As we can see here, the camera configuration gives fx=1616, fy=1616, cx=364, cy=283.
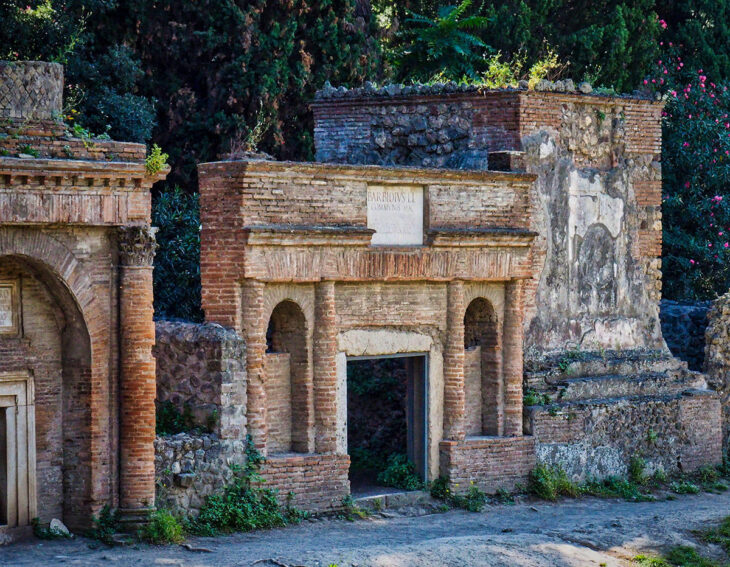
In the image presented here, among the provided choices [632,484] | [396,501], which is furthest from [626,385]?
[396,501]

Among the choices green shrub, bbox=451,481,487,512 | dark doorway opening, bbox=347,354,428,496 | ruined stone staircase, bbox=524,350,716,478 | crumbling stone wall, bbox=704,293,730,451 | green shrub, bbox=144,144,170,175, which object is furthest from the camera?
crumbling stone wall, bbox=704,293,730,451

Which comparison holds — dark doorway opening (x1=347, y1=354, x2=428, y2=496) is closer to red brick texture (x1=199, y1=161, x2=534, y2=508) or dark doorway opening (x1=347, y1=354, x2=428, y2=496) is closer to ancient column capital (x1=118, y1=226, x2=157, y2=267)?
red brick texture (x1=199, y1=161, x2=534, y2=508)

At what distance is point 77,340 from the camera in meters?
17.9

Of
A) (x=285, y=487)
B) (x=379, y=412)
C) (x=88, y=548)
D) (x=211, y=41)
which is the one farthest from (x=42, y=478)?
(x=211, y=41)

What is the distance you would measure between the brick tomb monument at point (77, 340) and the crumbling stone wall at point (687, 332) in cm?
1176

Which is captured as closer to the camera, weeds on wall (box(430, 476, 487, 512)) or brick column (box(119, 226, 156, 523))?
brick column (box(119, 226, 156, 523))

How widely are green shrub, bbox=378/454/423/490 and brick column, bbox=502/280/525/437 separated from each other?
1512mm

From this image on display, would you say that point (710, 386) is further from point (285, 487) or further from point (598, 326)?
point (285, 487)

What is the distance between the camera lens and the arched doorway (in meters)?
17.7

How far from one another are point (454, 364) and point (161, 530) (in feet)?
17.3

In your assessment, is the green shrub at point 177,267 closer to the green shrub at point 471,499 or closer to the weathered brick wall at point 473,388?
the weathered brick wall at point 473,388

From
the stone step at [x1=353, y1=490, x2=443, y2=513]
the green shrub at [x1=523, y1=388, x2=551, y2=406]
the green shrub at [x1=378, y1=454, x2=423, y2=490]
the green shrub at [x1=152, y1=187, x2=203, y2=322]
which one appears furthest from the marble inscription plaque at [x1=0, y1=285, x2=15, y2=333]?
the green shrub at [x1=523, y1=388, x2=551, y2=406]

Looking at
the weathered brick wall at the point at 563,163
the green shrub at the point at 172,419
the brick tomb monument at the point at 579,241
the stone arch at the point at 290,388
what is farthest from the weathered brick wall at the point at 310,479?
the weathered brick wall at the point at 563,163

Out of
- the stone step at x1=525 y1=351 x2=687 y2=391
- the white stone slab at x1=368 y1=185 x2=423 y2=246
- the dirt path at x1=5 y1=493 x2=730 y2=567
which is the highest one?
the white stone slab at x1=368 y1=185 x2=423 y2=246
